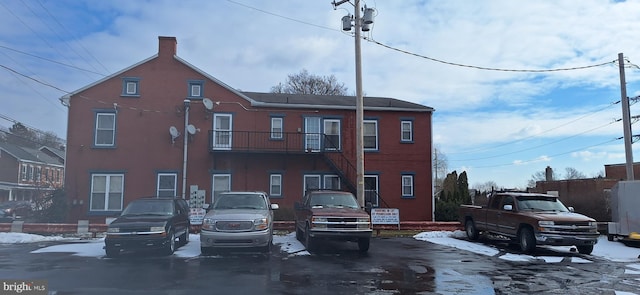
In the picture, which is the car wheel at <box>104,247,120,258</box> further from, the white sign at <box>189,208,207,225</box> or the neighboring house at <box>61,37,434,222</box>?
the neighboring house at <box>61,37,434,222</box>

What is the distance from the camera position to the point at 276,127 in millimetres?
23875

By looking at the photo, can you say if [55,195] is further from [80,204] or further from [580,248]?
[580,248]

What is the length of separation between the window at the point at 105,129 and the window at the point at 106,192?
169 centimetres

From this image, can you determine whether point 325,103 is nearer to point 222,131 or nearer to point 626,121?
point 222,131

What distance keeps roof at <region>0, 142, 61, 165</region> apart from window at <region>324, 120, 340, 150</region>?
3555 centimetres

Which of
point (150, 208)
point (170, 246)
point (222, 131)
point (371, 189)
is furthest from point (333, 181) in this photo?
point (170, 246)

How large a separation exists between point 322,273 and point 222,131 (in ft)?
47.8

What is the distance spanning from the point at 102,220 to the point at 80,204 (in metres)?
1.34

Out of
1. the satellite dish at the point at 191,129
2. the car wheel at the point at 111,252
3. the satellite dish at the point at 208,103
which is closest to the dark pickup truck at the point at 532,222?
the car wheel at the point at 111,252

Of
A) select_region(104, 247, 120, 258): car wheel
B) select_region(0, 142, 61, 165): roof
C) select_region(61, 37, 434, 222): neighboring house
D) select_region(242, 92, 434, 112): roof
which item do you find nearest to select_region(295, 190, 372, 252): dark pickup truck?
select_region(104, 247, 120, 258): car wheel

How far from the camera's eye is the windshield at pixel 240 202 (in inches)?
Result: 506

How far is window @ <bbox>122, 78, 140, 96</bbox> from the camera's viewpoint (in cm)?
2305

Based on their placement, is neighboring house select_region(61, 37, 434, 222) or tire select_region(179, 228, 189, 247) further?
neighboring house select_region(61, 37, 434, 222)

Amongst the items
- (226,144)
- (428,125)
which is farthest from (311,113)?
(428,125)
